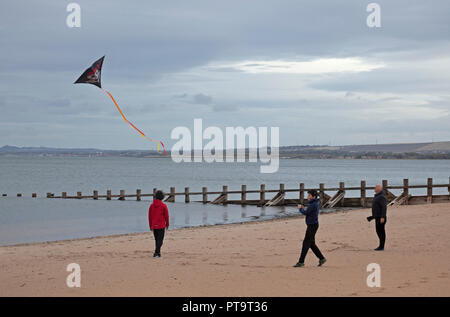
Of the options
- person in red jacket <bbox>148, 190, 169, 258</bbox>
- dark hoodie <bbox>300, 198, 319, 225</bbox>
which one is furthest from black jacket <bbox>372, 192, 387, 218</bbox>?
person in red jacket <bbox>148, 190, 169, 258</bbox>

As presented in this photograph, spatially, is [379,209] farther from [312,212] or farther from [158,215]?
[158,215]

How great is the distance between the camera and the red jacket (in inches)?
509

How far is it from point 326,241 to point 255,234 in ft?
11.8

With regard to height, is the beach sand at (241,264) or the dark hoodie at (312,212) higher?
the dark hoodie at (312,212)

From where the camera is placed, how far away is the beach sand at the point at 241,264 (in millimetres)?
9688

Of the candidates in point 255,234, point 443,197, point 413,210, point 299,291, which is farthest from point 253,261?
point 443,197

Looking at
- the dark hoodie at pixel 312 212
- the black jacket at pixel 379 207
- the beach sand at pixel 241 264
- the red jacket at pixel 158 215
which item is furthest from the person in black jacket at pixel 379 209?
the red jacket at pixel 158 215

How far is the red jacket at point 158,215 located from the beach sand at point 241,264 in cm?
83

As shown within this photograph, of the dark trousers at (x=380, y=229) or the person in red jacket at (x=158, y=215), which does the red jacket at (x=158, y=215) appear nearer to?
the person in red jacket at (x=158, y=215)

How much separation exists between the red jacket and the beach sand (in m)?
0.83

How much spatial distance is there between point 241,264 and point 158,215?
2.11 metres

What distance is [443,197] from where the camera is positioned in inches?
1206

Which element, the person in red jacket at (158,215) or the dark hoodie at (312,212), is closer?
the dark hoodie at (312,212)

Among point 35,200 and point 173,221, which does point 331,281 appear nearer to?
point 173,221
